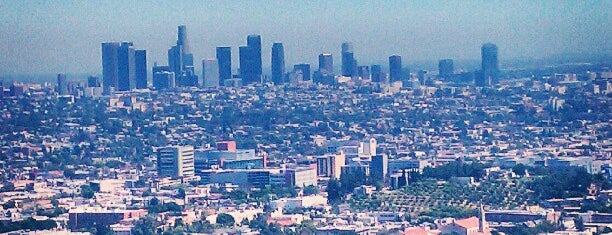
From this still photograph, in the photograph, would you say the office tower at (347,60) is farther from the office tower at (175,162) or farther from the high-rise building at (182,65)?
the office tower at (175,162)

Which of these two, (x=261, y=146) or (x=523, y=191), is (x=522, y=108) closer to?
(x=261, y=146)

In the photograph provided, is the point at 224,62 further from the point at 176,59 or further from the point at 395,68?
the point at 395,68

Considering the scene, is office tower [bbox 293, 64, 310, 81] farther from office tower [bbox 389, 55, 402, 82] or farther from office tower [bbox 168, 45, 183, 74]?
office tower [bbox 168, 45, 183, 74]

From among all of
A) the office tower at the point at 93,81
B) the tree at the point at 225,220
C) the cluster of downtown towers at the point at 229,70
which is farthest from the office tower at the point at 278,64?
the tree at the point at 225,220

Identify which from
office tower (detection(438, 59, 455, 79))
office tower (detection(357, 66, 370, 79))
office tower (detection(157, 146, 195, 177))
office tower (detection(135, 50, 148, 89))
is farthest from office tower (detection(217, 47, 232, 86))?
office tower (detection(157, 146, 195, 177))

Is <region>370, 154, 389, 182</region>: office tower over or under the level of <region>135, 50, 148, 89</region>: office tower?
under

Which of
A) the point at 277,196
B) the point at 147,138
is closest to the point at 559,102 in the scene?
the point at 147,138
